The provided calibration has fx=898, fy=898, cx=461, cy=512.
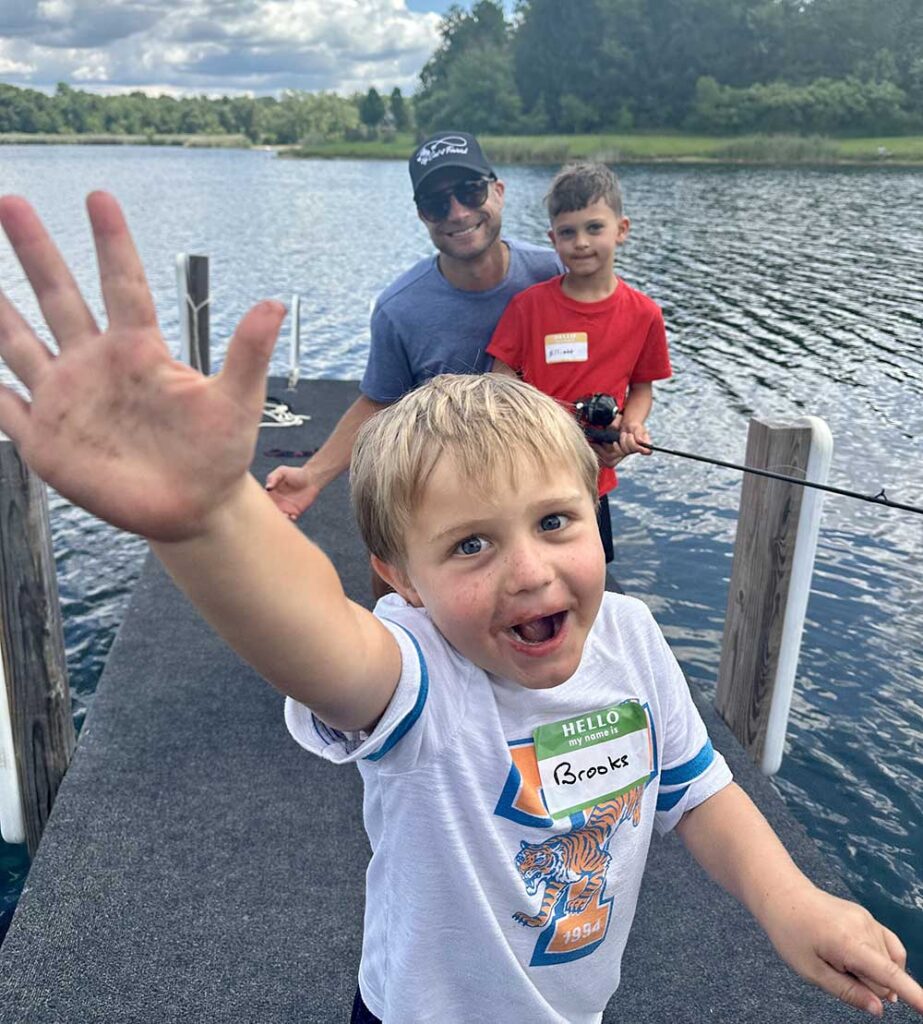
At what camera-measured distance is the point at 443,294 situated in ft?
12.3

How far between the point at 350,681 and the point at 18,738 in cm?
296

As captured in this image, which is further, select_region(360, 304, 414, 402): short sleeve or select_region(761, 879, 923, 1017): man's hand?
select_region(360, 304, 414, 402): short sleeve

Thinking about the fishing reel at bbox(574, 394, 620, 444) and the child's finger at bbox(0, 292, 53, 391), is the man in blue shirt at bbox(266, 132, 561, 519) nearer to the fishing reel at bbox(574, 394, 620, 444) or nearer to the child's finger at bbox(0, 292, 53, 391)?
the fishing reel at bbox(574, 394, 620, 444)

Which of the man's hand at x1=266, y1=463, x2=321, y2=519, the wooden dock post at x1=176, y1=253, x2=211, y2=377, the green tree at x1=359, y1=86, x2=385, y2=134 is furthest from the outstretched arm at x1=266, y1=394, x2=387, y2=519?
the green tree at x1=359, y1=86, x2=385, y2=134

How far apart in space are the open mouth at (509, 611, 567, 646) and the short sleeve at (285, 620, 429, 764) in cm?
15

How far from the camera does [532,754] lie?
132cm

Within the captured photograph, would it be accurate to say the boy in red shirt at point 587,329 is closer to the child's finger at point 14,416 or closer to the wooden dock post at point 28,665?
the wooden dock post at point 28,665

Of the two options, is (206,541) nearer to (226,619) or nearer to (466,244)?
(226,619)

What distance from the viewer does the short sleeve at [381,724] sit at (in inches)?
46.9

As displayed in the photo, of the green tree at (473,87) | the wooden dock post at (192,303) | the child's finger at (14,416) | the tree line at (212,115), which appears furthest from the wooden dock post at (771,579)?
the tree line at (212,115)

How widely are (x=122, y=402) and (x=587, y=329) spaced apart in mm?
3082

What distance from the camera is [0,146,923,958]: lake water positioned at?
5008 mm

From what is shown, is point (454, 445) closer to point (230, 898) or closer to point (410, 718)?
point (410, 718)

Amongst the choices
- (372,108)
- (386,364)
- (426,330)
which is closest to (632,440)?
(426,330)
